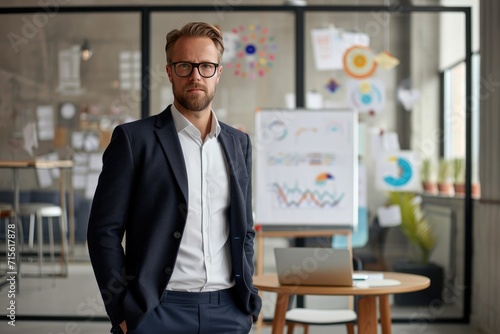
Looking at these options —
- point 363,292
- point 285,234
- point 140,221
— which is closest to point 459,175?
point 285,234

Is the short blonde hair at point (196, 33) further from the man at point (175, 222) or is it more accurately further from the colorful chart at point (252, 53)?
the colorful chart at point (252, 53)

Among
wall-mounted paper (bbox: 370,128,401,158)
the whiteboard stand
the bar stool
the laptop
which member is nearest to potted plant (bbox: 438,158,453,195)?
wall-mounted paper (bbox: 370,128,401,158)

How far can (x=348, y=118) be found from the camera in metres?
5.28

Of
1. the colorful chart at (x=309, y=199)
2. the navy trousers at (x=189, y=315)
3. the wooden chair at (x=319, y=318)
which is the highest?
the colorful chart at (x=309, y=199)

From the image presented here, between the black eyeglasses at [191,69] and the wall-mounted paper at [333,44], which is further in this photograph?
the wall-mounted paper at [333,44]

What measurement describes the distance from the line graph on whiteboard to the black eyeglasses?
3.21m

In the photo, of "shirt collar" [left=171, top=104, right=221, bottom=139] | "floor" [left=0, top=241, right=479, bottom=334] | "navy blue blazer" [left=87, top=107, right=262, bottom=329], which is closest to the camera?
"navy blue blazer" [left=87, top=107, right=262, bottom=329]

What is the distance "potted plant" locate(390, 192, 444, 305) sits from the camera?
18.5 ft

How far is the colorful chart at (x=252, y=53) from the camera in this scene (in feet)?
18.6

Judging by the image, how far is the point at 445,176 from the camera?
225 inches

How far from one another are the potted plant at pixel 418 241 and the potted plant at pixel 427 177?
0.35 feet

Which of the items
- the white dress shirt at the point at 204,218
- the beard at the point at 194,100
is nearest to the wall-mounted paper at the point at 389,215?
the white dress shirt at the point at 204,218

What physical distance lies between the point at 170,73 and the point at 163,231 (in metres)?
0.41

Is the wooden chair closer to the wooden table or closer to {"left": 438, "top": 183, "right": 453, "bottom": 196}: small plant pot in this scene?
the wooden table
